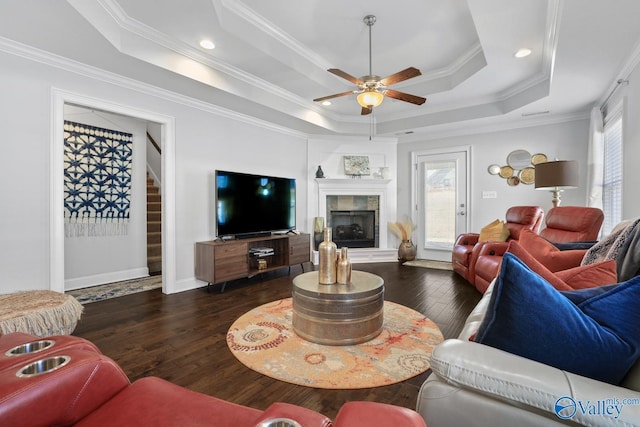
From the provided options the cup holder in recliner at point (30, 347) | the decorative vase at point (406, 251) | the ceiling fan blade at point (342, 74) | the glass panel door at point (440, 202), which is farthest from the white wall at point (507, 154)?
the cup holder in recliner at point (30, 347)

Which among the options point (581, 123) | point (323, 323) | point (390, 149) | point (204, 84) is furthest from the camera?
point (390, 149)

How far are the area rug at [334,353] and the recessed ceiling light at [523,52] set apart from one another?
299 centimetres

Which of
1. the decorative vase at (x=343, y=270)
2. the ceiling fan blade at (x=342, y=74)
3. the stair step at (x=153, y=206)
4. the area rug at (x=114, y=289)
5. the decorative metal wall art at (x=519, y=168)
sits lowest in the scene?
the area rug at (x=114, y=289)

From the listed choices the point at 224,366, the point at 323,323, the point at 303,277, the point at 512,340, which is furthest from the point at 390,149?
the point at 512,340

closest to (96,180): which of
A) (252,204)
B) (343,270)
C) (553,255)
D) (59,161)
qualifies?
(59,161)

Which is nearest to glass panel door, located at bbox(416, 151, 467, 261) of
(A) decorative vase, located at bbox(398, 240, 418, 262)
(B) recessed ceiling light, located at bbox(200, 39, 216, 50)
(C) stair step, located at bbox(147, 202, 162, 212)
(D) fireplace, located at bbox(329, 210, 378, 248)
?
(A) decorative vase, located at bbox(398, 240, 418, 262)

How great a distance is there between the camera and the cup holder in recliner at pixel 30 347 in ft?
3.06

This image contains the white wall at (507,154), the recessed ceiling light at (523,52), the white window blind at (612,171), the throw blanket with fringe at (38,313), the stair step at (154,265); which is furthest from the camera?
the stair step at (154,265)

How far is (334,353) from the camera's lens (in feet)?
7.24

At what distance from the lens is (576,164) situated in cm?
365

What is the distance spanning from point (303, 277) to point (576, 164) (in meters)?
3.52

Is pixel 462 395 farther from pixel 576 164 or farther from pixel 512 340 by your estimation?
pixel 576 164

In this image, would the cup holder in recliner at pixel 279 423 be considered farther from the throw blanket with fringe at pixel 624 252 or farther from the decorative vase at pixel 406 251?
the decorative vase at pixel 406 251

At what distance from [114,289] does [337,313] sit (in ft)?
10.6
